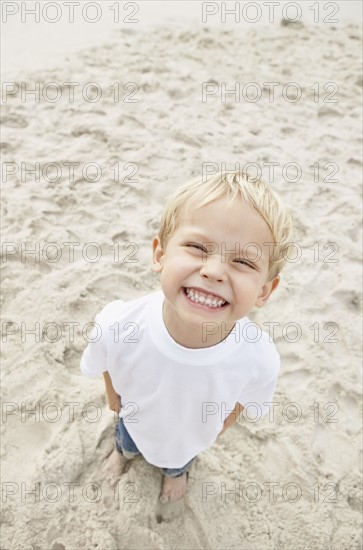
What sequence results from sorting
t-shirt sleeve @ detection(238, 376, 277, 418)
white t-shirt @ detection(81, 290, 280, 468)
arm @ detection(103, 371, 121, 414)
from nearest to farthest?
white t-shirt @ detection(81, 290, 280, 468), t-shirt sleeve @ detection(238, 376, 277, 418), arm @ detection(103, 371, 121, 414)

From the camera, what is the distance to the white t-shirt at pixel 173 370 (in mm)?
1248

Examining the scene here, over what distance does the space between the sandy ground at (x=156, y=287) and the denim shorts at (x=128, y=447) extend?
117 mm

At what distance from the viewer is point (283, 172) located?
3.35 meters

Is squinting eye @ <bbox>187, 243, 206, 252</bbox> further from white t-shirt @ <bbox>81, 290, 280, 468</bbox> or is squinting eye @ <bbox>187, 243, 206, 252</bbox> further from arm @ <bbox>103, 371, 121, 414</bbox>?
arm @ <bbox>103, 371, 121, 414</bbox>

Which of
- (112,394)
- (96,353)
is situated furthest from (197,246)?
(112,394)

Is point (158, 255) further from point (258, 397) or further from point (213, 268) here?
point (258, 397)

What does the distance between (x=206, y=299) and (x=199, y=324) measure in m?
0.06

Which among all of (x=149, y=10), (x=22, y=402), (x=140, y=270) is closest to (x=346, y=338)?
(x=140, y=270)

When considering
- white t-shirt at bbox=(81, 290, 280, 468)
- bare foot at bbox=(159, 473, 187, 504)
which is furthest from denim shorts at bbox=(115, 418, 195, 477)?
white t-shirt at bbox=(81, 290, 280, 468)

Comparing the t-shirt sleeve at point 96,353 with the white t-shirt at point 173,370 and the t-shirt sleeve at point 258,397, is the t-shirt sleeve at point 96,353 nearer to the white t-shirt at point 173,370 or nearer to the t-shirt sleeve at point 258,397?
the white t-shirt at point 173,370

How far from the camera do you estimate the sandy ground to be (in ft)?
5.65

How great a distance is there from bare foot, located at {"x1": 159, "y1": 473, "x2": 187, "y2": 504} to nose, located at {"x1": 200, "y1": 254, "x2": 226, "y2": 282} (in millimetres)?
925

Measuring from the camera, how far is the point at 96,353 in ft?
4.40

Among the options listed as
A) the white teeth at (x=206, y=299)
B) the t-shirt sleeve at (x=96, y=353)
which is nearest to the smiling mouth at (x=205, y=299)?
the white teeth at (x=206, y=299)
